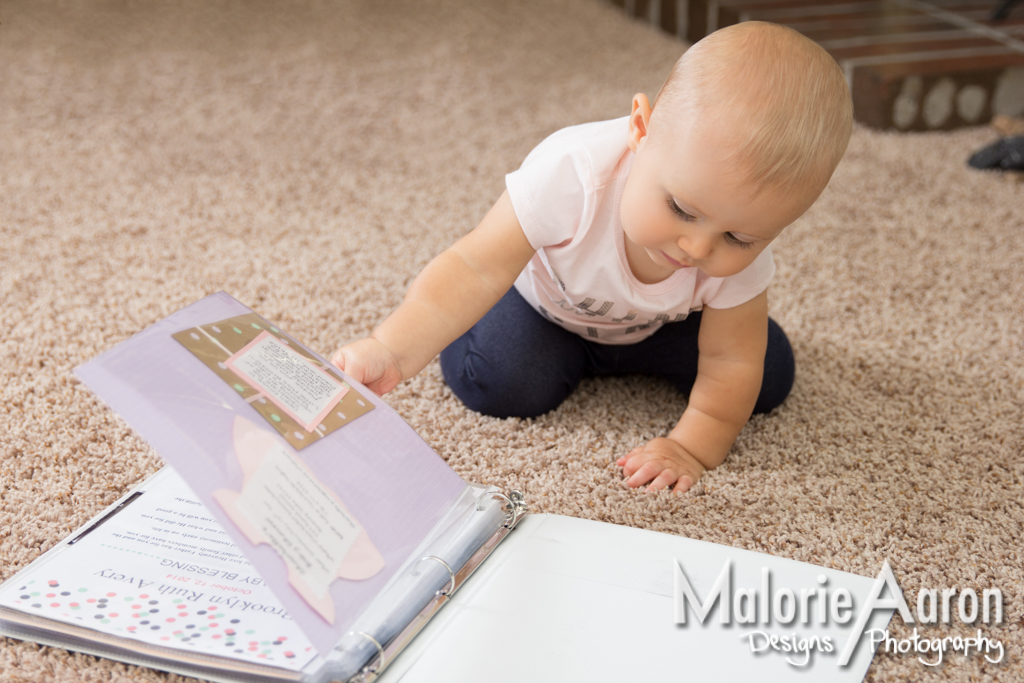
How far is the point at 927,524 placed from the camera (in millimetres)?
687

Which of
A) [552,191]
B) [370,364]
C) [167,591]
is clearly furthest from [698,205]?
[167,591]

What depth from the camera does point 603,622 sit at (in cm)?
54

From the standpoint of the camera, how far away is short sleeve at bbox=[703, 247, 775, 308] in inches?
28.7

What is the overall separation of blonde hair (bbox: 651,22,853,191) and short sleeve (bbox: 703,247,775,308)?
0.53 feet

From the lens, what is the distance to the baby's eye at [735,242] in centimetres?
61

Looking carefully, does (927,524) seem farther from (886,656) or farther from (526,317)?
(526,317)

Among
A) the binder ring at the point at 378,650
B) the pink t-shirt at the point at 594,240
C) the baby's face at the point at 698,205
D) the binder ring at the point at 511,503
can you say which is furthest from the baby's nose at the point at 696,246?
the binder ring at the point at 378,650

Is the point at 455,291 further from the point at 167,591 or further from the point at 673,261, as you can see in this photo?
the point at 167,591

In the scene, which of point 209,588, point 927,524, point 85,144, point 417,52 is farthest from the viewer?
point 417,52

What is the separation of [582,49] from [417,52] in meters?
0.38

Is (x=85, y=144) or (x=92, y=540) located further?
(x=85, y=144)

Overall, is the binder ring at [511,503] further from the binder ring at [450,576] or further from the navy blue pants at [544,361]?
the navy blue pants at [544,361]

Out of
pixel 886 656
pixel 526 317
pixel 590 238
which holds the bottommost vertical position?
pixel 886 656

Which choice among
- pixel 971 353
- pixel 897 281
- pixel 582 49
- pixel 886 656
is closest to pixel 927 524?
pixel 886 656
